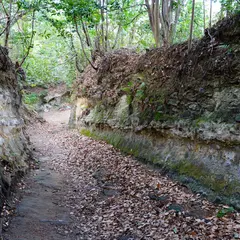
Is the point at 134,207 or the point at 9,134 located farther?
the point at 9,134

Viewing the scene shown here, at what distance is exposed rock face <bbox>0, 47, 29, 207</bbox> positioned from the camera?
5840 millimetres

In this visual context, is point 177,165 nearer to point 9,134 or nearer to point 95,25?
point 9,134

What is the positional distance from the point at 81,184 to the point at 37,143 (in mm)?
6358

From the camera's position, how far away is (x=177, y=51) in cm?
823

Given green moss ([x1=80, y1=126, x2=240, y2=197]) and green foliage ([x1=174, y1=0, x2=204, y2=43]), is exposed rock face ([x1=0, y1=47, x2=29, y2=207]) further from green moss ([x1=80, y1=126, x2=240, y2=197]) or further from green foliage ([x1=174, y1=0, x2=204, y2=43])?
green foliage ([x1=174, y1=0, x2=204, y2=43])

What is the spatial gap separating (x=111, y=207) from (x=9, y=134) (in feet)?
13.2

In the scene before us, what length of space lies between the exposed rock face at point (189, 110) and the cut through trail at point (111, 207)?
640mm

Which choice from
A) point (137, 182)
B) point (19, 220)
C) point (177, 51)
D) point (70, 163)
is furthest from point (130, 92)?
point (19, 220)

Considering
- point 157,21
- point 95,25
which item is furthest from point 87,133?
point 157,21

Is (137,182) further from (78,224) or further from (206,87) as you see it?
(206,87)

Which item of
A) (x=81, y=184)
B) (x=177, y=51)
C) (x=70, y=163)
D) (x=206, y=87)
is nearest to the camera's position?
(x=206, y=87)

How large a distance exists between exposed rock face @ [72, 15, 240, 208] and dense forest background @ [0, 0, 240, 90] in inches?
37.5

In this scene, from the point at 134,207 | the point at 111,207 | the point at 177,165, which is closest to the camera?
the point at 134,207

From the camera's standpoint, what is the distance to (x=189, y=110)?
6.94 meters
